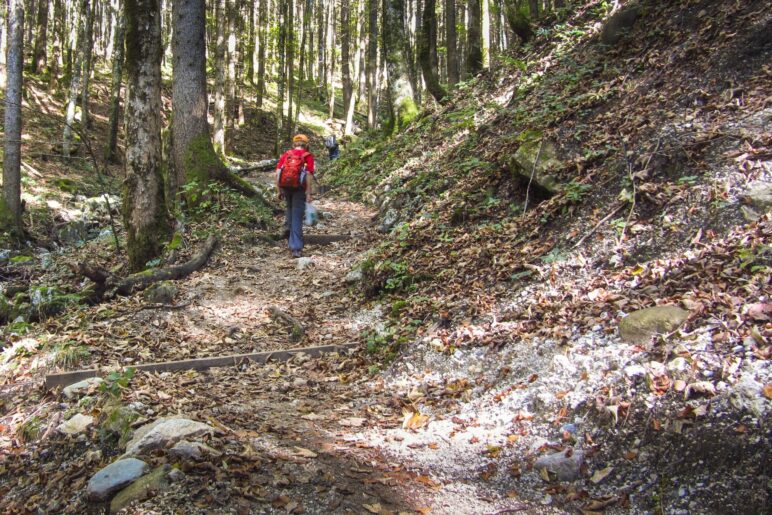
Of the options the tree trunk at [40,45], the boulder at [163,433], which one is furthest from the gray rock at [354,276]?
the tree trunk at [40,45]

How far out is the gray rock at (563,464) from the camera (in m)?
3.14

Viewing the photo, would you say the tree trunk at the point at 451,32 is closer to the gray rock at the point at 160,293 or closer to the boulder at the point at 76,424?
the gray rock at the point at 160,293

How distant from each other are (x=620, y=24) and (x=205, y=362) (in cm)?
838

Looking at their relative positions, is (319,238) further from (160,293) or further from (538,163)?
(538,163)

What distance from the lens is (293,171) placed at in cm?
884

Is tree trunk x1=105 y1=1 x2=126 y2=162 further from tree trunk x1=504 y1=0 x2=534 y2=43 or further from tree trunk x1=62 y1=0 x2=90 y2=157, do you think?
tree trunk x1=504 y1=0 x2=534 y2=43

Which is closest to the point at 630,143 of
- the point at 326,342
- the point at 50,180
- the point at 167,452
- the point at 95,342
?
the point at 326,342

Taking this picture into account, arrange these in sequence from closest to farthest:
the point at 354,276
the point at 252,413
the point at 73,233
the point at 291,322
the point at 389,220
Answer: the point at 252,413, the point at 291,322, the point at 354,276, the point at 389,220, the point at 73,233

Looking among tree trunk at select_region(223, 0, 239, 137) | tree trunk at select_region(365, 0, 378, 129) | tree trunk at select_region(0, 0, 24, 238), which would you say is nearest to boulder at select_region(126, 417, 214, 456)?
tree trunk at select_region(0, 0, 24, 238)

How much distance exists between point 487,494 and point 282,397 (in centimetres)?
224

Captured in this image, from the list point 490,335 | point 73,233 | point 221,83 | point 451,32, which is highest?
point 451,32

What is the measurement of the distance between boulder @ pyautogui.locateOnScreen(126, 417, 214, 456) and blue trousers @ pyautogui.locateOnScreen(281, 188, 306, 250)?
18.7 ft

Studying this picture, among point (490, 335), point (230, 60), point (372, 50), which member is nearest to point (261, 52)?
point (230, 60)

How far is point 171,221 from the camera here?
8.57 m
